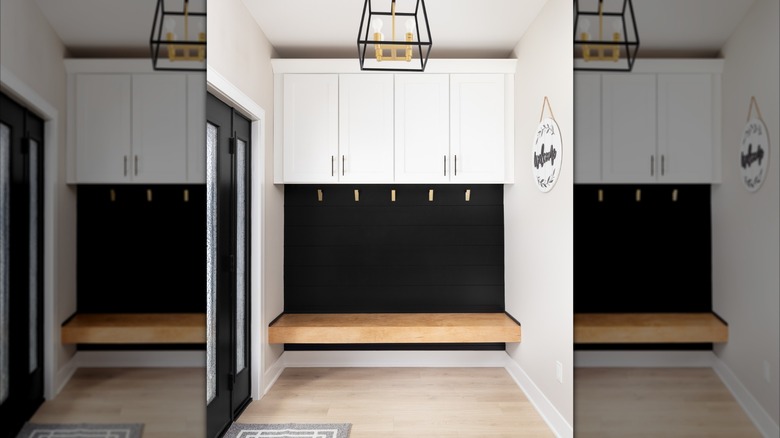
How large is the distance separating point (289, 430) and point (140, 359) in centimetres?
274

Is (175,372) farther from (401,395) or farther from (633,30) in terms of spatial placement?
(401,395)

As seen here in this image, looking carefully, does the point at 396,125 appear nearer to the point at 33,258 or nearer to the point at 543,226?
the point at 543,226

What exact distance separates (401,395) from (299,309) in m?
1.23

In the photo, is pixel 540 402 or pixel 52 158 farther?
pixel 540 402

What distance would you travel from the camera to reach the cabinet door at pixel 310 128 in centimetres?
381

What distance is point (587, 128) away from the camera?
443mm

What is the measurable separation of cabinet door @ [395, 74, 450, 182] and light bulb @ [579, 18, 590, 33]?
11.0 feet

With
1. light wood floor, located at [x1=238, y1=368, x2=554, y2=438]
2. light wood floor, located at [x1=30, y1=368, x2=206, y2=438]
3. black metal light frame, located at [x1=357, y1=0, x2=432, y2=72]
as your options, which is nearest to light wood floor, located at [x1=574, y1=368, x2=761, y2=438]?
light wood floor, located at [x1=30, y1=368, x2=206, y2=438]

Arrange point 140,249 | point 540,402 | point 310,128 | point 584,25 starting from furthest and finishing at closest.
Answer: point 310,128
point 540,402
point 584,25
point 140,249

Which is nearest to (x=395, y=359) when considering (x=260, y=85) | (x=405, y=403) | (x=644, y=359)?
(x=405, y=403)

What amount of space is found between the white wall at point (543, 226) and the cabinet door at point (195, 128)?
209 cm

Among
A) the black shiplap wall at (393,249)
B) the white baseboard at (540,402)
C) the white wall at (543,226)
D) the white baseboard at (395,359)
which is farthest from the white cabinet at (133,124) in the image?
the white baseboard at (395,359)

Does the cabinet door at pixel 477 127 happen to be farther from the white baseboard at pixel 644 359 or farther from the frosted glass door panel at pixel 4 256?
the frosted glass door panel at pixel 4 256

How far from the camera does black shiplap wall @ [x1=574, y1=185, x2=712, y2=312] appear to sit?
0.34m
